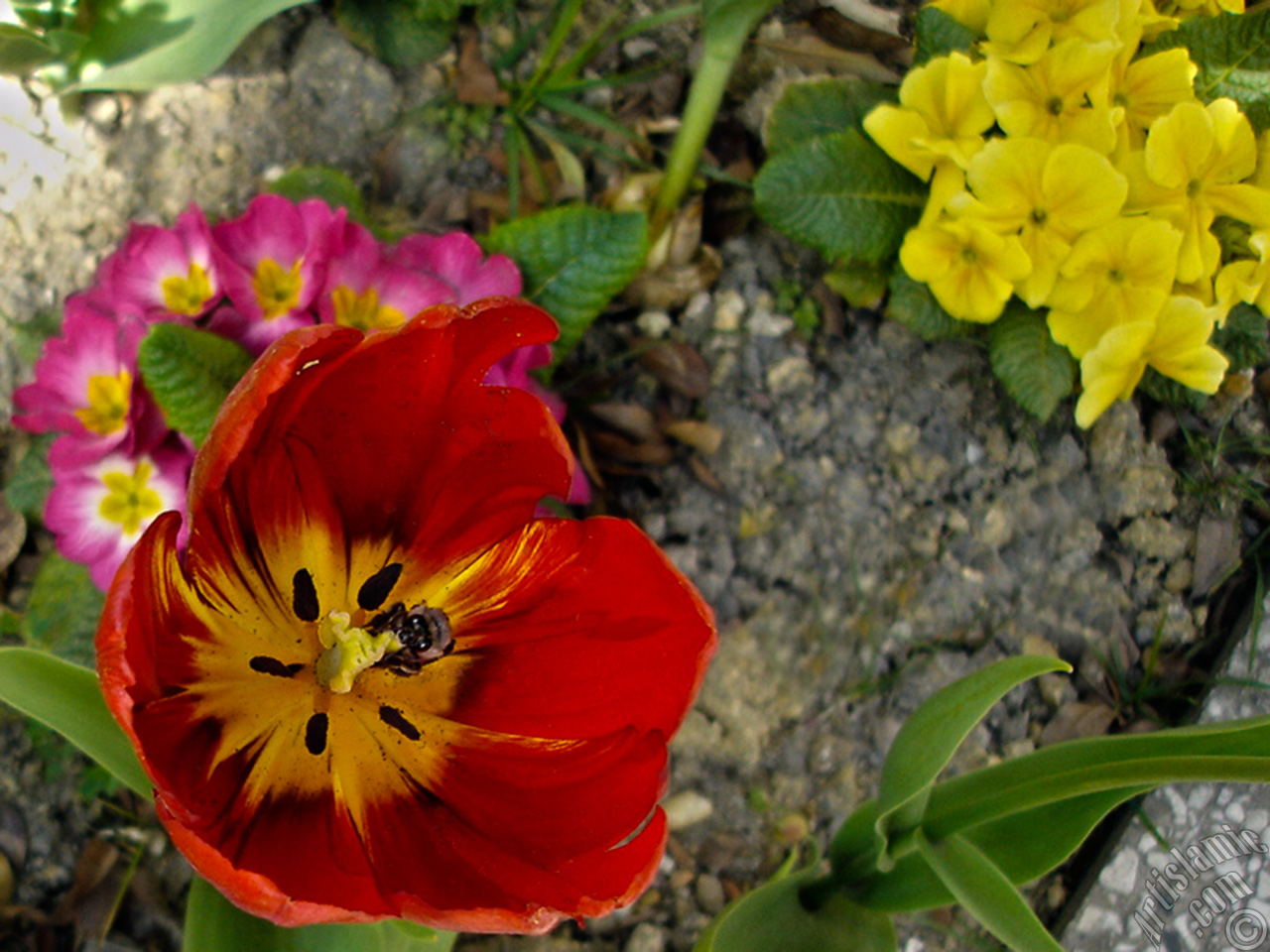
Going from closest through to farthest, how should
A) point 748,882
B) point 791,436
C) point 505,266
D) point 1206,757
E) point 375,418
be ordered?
point 1206,757, point 375,418, point 505,266, point 748,882, point 791,436

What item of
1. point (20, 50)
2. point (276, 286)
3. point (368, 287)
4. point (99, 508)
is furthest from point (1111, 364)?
point (20, 50)

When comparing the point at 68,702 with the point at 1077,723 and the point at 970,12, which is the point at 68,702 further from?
the point at 970,12

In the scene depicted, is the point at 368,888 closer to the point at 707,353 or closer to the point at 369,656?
the point at 369,656

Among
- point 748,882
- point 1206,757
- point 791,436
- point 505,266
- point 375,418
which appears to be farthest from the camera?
point 791,436

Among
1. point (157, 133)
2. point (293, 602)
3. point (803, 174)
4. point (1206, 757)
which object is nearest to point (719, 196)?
point (803, 174)

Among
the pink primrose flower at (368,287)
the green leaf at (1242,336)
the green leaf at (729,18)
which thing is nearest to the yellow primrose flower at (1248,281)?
the green leaf at (1242,336)

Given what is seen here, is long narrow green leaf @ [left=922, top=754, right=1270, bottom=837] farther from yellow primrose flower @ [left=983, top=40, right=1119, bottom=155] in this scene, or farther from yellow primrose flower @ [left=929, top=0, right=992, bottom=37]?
yellow primrose flower @ [left=929, top=0, right=992, bottom=37]

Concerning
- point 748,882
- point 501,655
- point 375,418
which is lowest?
point 748,882
